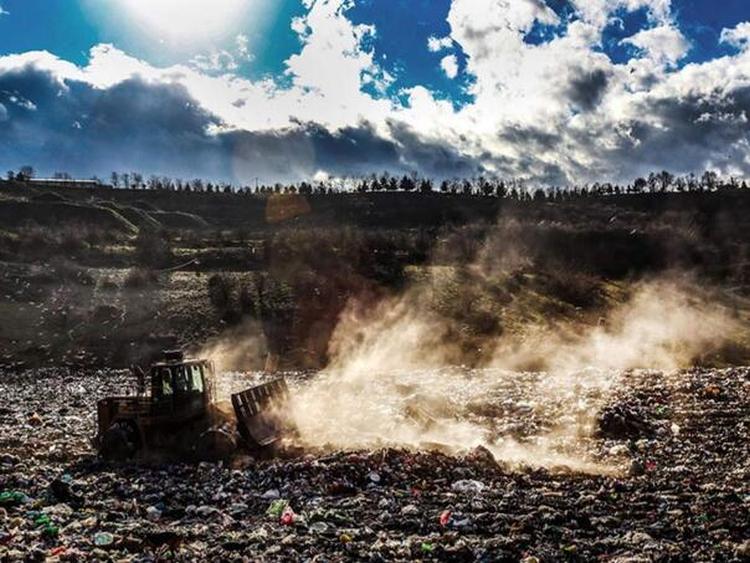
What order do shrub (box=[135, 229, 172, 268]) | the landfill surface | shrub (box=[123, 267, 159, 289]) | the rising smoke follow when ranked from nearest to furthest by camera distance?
the landfill surface, the rising smoke, shrub (box=[123, 267, 159, 289]), shrub (box=[135, 229, 172, 268])

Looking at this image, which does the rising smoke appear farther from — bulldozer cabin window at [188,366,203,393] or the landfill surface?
bulldozer cabin window at [188,366,203,393]

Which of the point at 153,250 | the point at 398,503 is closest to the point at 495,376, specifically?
the point at 398,503

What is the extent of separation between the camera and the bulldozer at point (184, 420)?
11898 mm

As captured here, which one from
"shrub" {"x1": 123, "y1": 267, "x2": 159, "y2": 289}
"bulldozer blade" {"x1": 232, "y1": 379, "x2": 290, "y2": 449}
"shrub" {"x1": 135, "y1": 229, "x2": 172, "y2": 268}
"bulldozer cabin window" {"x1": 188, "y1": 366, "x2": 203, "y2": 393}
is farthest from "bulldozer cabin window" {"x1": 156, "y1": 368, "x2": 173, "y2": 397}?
"shrub" {"x1": 135, "y1": 229, "x2": 172, "y2": 268}

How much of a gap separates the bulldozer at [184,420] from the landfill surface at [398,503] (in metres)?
0.49

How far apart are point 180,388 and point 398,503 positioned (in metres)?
5.18

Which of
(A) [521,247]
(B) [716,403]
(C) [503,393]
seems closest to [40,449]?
(C) [503,393]

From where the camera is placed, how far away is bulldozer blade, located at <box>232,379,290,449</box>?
12008 mm

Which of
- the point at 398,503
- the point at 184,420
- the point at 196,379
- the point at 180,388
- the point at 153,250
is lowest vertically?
the point at 398,503

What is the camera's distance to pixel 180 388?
1234cm

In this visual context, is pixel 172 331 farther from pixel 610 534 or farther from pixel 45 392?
pixel 610 534

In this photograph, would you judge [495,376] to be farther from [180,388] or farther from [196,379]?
[180,388]

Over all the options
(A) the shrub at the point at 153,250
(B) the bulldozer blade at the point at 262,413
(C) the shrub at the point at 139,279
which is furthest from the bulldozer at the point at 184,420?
(A) the shrub at the point at 153,250

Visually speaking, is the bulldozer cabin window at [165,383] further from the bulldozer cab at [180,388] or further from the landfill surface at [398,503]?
the landfill surface at [398,503]
